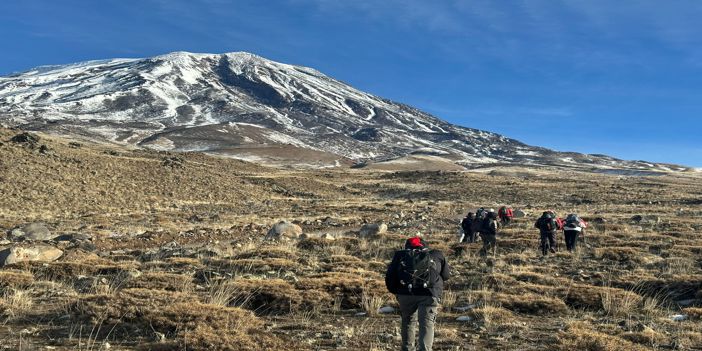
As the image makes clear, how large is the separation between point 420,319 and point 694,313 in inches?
218

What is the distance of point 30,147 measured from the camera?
124 feet

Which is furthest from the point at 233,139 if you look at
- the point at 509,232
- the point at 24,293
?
the point at 24,293

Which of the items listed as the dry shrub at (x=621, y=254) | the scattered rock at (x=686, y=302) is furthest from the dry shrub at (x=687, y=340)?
the dry shrub at (x=621, y=254)

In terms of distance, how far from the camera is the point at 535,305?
995 cm

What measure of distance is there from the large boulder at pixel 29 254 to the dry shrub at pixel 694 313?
14.4m

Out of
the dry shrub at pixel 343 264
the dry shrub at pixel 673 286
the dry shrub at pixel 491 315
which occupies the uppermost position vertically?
the dry shrub at pixel 673 286

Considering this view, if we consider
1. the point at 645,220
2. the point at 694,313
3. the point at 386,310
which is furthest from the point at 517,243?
the point at 645,220

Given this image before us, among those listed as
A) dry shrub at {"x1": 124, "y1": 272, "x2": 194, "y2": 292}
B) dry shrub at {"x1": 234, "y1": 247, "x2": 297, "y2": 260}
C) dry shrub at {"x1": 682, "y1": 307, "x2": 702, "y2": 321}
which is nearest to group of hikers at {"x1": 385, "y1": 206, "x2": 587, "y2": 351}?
dry shrub at {"x1": 682, "y1": 307, "x2": 702, "y2": 321}

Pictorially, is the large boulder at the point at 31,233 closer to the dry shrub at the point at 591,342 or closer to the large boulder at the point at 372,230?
the large boulder at the point at 372,230

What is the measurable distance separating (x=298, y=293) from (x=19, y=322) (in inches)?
173

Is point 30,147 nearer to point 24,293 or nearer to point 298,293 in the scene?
point 24,293

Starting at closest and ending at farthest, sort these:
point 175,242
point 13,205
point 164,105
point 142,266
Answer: point 142,266 < point 175,242 < point 13,205 < point 164,105

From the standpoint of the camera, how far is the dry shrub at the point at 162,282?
A: 10.8 metres

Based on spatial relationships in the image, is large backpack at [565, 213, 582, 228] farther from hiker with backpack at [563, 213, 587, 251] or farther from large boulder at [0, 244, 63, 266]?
large boulder at [0, 244, 63, 266]
